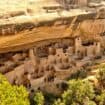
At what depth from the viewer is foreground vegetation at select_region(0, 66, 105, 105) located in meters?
11.4

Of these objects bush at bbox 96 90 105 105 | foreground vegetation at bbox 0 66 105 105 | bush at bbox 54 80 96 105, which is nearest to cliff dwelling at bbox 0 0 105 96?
foreground vegetation at bbox 0 66 105 105

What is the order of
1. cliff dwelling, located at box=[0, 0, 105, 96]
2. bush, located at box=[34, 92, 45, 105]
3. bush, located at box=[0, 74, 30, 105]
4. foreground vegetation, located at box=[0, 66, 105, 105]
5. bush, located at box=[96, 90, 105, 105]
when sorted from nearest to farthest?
bush, located at box=[0, 74, 30, 105], foreground vegetation, located at box=[0, 66, 105, 105], bush, located at box=[34, 92, 45, 105], cliff dwelling, located at box=[0, 0, 105, 96], bush, located at box=[96, 90, 105, 105]

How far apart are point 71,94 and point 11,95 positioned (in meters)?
2.29

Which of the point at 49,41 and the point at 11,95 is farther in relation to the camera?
the point at 49,41

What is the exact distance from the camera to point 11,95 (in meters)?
11.3

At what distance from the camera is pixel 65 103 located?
1266 cm

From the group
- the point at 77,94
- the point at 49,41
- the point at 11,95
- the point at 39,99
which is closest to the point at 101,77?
the point at 77,94

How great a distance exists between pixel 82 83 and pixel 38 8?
2.83 m

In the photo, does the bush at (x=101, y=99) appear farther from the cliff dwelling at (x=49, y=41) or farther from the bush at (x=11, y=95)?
the bush at (x=11, y=95)

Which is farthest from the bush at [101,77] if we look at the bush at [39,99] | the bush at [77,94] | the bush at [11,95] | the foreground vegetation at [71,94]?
the bush at [11,95]

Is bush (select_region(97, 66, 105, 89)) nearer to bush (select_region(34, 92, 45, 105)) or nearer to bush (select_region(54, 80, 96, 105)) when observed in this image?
bush (select_region(54, 80, 96, 105))

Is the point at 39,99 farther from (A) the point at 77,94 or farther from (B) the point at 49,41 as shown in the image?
(B) the point at 49,41

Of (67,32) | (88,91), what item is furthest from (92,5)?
(88,91)

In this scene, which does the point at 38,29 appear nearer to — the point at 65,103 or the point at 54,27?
the point at 54,27
